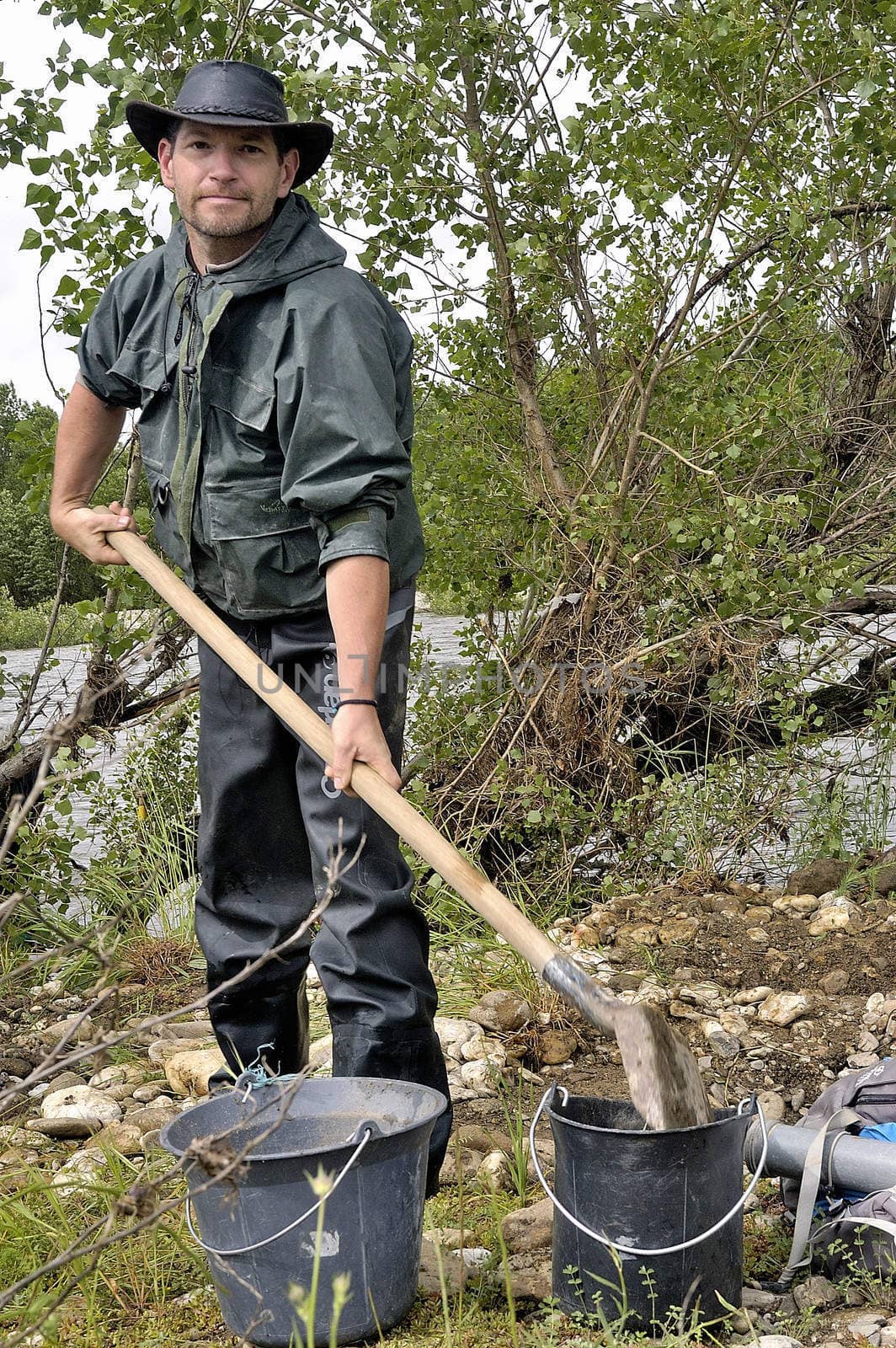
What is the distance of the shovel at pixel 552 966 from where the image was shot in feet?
7.63

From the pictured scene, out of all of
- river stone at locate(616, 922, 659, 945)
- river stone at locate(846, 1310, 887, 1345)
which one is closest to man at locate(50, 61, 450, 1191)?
river stone at locate(846, 1310, 887, 1345)

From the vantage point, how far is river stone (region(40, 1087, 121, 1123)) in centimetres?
362

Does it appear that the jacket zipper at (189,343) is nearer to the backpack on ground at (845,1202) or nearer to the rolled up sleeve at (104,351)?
the rolled up sleeve at (104,351)

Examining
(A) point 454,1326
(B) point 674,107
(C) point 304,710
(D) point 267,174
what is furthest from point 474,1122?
(B) point 674,107

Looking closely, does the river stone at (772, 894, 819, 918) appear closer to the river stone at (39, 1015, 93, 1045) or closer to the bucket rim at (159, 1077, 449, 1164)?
the river stone at (39, 1015, 93, 1045)

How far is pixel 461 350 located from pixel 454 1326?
12.3 feet

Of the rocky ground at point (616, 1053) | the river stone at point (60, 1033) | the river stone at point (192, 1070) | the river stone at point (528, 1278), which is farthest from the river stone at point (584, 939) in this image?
the river stone at point (528, 1278)

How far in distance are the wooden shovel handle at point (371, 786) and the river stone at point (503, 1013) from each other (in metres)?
1.56

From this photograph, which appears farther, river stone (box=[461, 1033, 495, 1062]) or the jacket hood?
river stone (box=[461, 1033, 495, 1062])

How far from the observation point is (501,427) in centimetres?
549

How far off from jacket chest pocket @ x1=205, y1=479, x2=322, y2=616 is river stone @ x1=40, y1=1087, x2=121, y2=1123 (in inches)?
63.1

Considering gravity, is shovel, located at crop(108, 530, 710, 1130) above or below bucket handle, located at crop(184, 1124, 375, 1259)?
above

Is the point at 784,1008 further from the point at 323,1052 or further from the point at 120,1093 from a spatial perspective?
the point at 120,1093

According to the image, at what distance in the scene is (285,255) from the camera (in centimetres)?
278
